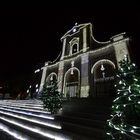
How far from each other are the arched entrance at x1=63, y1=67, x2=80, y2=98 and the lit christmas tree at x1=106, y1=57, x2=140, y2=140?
58.5ft

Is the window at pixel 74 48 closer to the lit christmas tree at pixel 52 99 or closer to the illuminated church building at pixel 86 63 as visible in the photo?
the illuminated church building at pixel 86 63

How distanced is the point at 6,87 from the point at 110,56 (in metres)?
35.7

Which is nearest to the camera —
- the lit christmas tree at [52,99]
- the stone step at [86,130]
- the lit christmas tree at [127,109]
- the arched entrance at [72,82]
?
the lit christmas tree at [127,109]

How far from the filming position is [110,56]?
776 inches

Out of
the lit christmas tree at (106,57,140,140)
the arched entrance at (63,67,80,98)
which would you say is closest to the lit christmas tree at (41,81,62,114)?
the lit christmas tree at (106,57,140,140)

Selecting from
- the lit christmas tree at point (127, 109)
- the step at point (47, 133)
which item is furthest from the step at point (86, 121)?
the lit christmas tree at point (127, 109)

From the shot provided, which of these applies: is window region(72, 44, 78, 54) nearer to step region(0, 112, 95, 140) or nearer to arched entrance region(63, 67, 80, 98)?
arched entrance region(63, 67, 80, 98)

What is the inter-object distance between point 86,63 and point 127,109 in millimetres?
18221

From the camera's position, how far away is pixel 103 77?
1955 centimetres

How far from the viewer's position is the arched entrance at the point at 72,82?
23011 millimetres

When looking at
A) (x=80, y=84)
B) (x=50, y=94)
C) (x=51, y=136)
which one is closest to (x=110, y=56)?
(x=80, y=84)

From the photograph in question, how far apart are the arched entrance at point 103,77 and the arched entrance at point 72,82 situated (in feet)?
9.67

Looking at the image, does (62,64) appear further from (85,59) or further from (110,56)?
(110,56)

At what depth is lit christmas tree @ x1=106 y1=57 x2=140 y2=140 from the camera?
3776 mm
